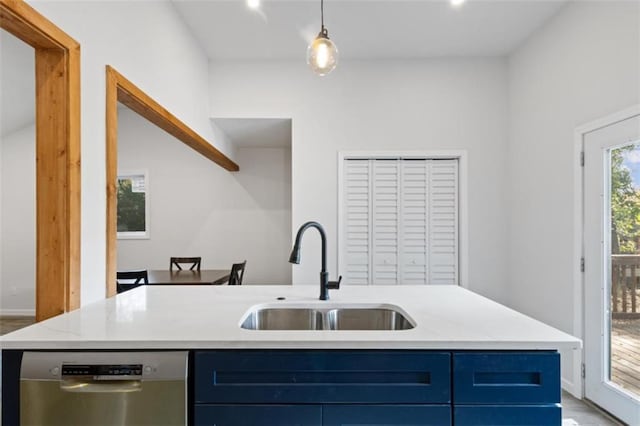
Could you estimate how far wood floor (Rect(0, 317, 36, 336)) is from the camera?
4352mm

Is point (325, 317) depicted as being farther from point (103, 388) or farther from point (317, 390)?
point (103, 388)

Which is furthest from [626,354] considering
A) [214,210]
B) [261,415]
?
[214,210]

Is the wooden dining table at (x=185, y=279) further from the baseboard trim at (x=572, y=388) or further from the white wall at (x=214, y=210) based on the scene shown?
the baseboard trim at (x=572, y=388)

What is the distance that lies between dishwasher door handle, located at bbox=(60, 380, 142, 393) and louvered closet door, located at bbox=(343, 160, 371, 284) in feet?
8.93

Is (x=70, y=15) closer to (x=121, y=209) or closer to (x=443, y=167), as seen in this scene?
(x=443, y=167)

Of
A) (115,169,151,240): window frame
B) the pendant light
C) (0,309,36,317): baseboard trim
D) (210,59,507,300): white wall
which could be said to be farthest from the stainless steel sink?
(0,309,36,317): baseboard trim

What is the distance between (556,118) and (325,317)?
8.55 feet

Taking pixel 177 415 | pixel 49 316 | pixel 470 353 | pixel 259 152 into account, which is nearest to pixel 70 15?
pixel 49 316

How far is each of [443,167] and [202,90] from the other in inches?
99.2

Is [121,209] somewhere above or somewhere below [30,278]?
above

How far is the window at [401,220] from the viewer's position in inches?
145

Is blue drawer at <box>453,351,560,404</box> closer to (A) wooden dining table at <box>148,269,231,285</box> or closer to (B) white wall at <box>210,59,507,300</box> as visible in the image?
(B) white wall at <box>210,59,507,300</box>

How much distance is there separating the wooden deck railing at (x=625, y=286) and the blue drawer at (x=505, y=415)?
1.70 meters

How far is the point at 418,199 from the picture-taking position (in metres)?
3.70
